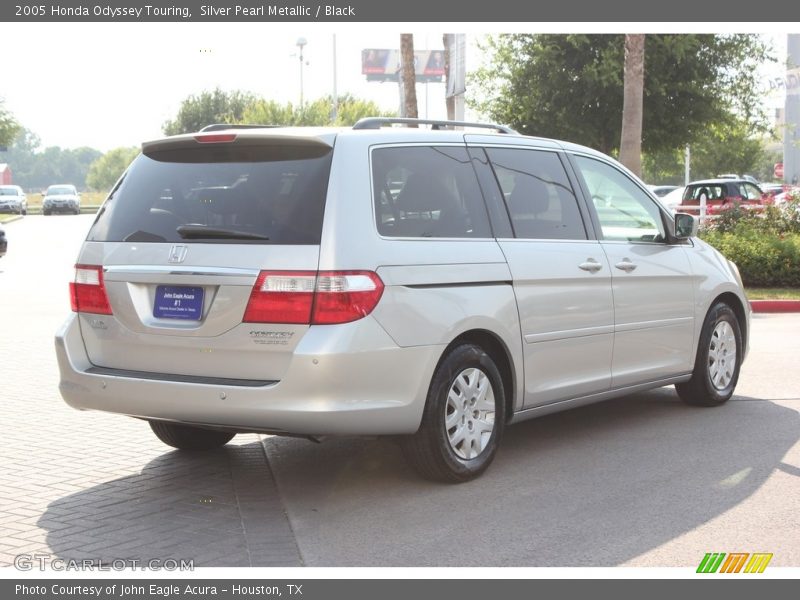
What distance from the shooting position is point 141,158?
6270mm

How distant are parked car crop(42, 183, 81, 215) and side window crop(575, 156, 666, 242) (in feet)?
194

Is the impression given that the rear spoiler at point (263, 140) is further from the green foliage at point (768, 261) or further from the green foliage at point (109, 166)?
the green foliage at point (109, 166)

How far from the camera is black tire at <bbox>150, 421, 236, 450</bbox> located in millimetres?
6811

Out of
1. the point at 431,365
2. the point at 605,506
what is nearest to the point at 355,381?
the point at 431,365

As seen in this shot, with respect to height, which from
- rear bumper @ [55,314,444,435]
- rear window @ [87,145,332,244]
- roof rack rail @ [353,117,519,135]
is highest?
roof rack rail @ [353,117,519,135]

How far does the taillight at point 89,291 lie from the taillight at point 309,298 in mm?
946

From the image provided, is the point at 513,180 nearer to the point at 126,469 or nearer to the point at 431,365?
the point at 431,365

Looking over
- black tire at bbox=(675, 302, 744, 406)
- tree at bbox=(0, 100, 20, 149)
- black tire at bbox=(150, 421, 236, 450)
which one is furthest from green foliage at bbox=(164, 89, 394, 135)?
black tire at bbox=(150, 421, 236, 450)

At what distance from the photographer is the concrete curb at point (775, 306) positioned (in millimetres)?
16172

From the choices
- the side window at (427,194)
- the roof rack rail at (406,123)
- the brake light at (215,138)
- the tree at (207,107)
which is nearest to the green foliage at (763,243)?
the roof rack rail at (406,123)

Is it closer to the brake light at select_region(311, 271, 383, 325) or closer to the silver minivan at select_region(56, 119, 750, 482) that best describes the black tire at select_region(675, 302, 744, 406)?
the silver minivan at select_region(56, 119, 750, 482)

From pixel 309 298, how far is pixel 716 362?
4.02m

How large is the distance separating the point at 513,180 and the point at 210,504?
2.51m

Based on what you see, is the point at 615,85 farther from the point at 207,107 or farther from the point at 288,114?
the point at 207,107
